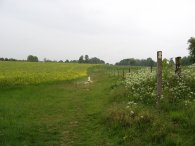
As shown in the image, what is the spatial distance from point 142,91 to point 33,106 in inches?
228

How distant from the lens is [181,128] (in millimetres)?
8773

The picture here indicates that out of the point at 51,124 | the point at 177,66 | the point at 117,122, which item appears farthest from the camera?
the point at 177,66

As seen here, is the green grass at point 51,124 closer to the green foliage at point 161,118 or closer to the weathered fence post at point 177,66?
the green foliage at point 161,118

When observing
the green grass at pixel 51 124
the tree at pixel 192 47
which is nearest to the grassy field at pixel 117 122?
the green grass at pixel 51 124

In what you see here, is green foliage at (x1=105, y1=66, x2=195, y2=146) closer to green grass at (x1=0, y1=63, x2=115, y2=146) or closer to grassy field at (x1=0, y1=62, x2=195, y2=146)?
grassy field at (x1=0, y1=62, x2=195, y2=146)

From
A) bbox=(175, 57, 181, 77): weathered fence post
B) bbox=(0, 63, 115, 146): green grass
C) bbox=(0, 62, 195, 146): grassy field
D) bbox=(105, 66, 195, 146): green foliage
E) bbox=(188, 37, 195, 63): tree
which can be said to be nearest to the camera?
bbox=(105, 66, 195, 146): green foliage

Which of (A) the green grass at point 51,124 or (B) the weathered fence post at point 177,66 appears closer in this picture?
(A) the green grass at point 51,124

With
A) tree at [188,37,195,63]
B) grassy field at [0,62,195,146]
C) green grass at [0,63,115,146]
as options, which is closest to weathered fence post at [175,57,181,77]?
grassy field at [0,62,195,146]

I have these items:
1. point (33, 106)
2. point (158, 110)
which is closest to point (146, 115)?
point (158, 110)

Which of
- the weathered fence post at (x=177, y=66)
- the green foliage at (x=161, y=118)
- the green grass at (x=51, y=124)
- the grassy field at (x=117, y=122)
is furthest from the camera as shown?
the weathered fence post at (x=177, y=66)

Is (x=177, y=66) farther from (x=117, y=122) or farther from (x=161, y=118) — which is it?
(x=117, y=122)

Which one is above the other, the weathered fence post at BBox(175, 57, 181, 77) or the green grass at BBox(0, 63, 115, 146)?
the weathered fence post at BBox(175, 57, 181, 77)

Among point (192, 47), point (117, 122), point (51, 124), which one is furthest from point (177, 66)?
point (192, 47)

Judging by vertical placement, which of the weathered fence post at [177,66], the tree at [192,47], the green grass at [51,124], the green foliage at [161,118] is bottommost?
the green grass at [51,124]
